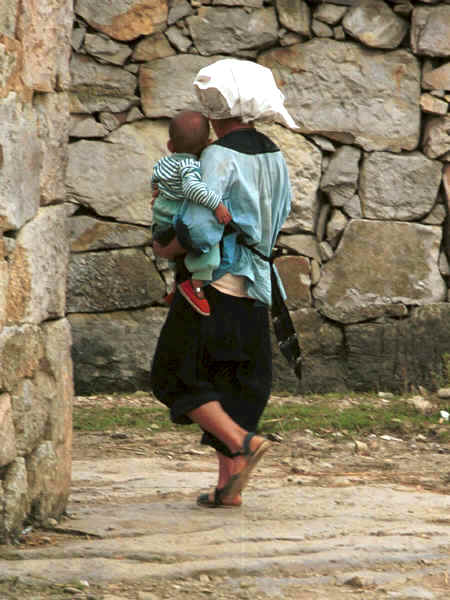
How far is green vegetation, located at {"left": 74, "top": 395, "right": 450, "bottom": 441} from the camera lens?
5711 millimetres

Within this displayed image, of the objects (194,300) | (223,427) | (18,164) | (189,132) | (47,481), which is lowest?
(47,481)

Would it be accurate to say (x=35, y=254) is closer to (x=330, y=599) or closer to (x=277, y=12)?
(x=330, y=599)

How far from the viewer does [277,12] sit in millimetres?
6586

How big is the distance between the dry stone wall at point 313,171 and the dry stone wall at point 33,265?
10.2ft

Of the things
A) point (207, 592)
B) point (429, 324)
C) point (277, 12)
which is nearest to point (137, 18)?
point (277, 12)

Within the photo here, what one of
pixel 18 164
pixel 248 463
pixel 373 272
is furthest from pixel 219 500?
pixel 373 272

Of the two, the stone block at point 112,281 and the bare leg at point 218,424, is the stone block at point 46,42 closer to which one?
the bare leg at point 218,424

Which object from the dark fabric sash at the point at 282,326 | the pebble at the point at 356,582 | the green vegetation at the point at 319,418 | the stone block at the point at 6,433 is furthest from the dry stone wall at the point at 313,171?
the pebble at the point at 356,582

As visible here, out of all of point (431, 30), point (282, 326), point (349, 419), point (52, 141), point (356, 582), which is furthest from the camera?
point (431, 30)

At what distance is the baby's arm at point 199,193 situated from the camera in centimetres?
353

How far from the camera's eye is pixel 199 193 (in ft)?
11.6

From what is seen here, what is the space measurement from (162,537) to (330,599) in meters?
0.66

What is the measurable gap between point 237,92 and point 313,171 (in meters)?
3.05

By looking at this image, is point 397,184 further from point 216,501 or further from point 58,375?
point 58,375
